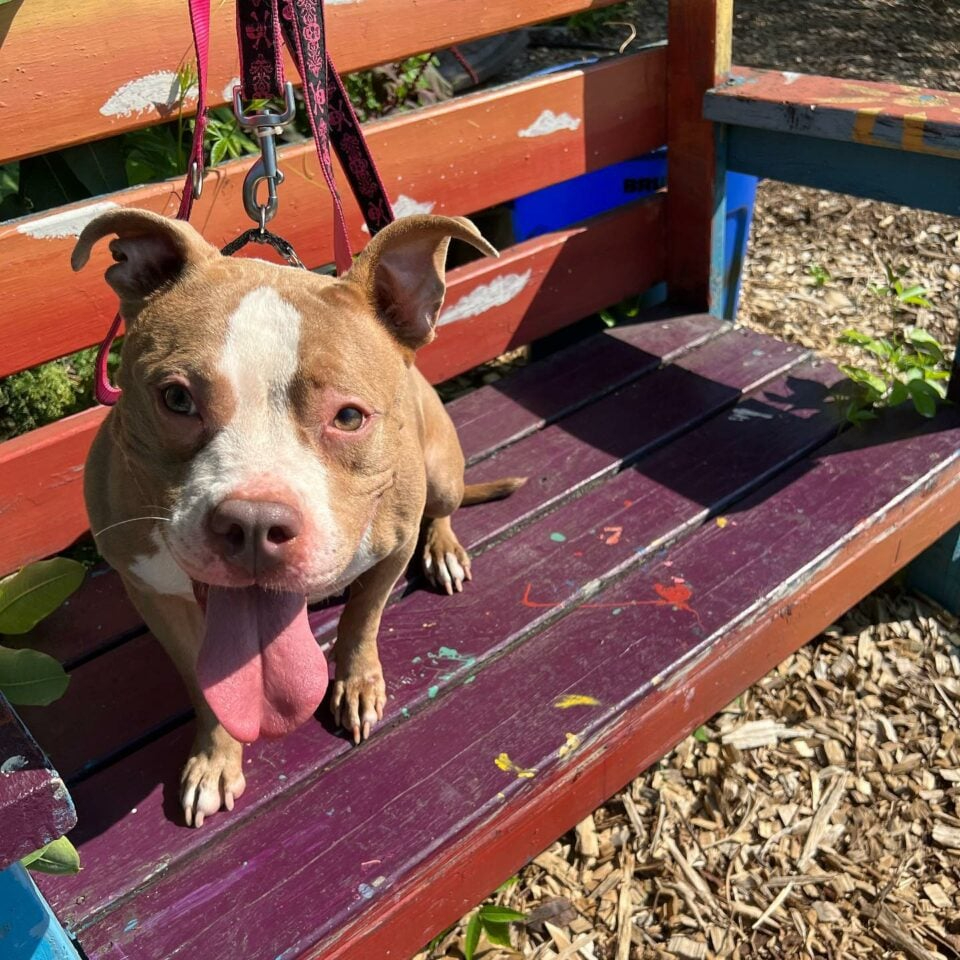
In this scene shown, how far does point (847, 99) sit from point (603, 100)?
33.8 inches

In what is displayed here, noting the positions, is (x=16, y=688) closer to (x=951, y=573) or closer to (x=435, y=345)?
(x=435, y=345)

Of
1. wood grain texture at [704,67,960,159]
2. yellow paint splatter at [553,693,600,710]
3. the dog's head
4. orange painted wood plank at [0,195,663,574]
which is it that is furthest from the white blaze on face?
wood grain texture at [704,67,960,159]

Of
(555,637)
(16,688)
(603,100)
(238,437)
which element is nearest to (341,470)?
(238,437)

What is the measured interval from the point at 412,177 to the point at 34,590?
6.02 ft

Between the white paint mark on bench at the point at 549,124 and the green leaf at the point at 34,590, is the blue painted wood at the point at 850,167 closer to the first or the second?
the white paint mark on bench at the point at 549,124

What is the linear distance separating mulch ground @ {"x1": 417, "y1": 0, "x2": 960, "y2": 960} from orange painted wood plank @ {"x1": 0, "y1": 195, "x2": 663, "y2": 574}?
1.55 meters

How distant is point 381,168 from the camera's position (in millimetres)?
3191

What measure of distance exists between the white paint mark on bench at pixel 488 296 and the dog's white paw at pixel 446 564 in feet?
3.41

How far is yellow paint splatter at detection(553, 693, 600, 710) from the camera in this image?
2.44 m

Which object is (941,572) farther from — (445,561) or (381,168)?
(381,168)

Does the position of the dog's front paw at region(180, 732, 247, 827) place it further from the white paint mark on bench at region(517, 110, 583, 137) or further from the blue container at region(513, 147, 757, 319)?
the blue container at region(513, 147, 757, 319)

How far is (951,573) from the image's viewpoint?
11.7 feet

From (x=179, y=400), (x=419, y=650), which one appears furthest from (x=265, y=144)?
(x=419, y=650)

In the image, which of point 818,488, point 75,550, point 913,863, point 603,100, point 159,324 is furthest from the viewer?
point 603,100
